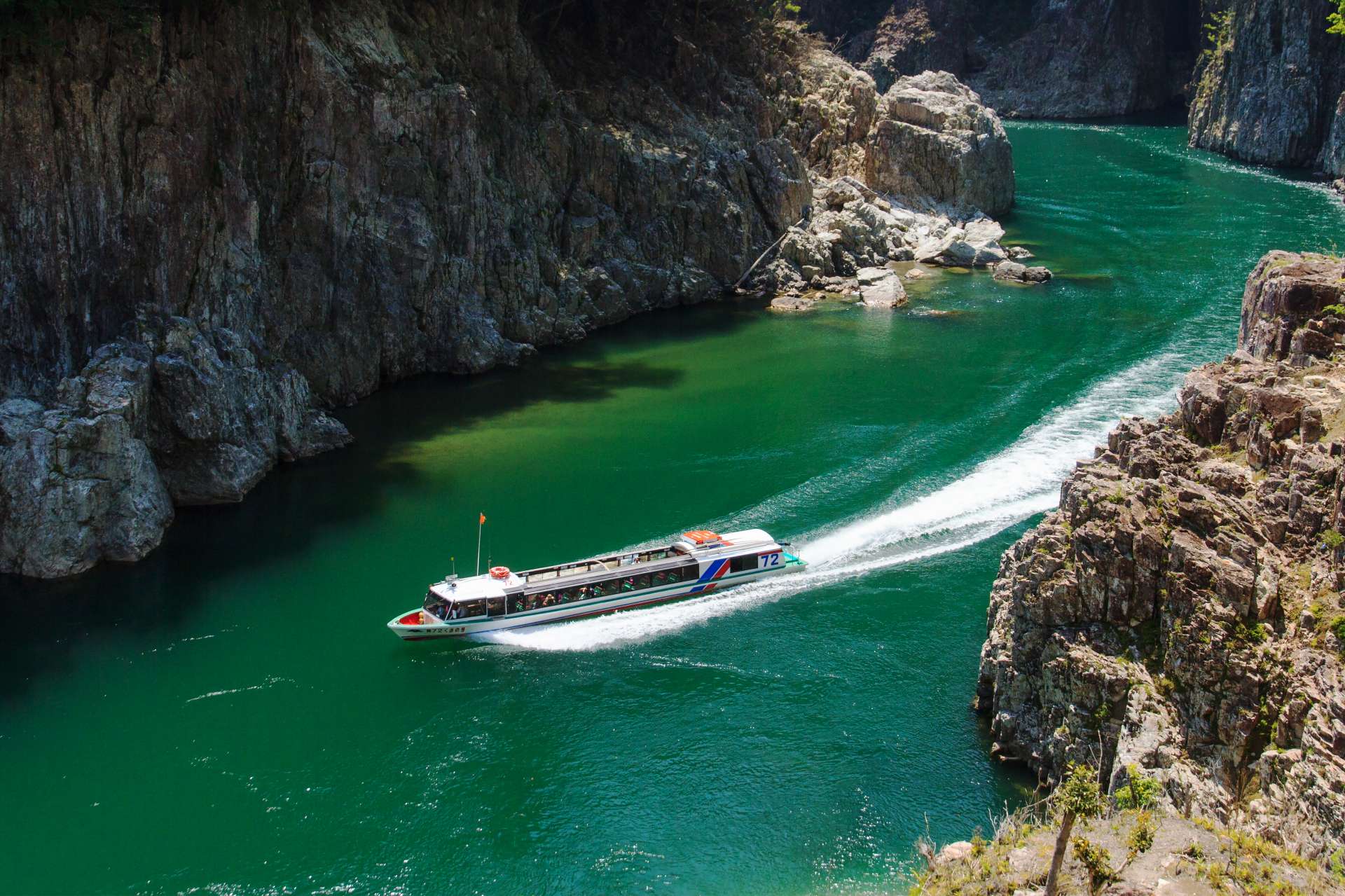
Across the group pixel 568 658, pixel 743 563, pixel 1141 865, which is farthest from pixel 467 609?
pixel 1141 865

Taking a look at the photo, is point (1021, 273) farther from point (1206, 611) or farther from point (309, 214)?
point (1206, 611)

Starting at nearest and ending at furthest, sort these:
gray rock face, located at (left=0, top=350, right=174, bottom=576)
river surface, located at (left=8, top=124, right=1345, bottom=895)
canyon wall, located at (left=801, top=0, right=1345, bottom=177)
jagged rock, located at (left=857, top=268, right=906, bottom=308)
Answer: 1. river surface, located at (left=8, top=124, right=1345, bottom=895)
2. gray rock face, located at (left=0, top=350, right=174, bottom=576)
3. jagged rock, located at (left=857, top=268, right=906, bottom=308)
4. canyon wall, located at (left=801, top=0, right=1345, bottom=177)

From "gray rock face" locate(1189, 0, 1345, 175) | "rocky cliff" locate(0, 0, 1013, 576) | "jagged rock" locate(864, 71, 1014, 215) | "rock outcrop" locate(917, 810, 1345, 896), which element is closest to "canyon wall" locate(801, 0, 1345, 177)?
"gray rock face" locate(1189, 0, 1345, 175)

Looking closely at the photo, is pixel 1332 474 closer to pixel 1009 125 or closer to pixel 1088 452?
pixel 1088 452

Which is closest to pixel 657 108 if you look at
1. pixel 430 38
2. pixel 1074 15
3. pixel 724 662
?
pixel 430 38

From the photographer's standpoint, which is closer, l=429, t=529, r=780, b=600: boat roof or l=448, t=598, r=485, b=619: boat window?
l=448, t=598, r=485, b=619: boat window

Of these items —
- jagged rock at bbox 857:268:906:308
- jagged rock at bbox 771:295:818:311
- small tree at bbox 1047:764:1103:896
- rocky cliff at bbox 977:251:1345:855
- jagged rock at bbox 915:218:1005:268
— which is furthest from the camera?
jagged rock at bbox 915:218:1005:268

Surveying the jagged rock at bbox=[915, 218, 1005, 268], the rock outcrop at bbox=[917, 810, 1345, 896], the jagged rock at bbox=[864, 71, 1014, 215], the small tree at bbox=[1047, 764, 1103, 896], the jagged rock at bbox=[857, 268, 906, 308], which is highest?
the jagged rock at bbox=[864, 71, 1014, 215]

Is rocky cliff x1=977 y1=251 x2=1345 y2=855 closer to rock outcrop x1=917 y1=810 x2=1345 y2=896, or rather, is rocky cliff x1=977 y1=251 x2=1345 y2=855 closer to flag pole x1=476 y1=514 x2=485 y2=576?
rock outcrop x1=917 y1=810 x2=1345 y2=896

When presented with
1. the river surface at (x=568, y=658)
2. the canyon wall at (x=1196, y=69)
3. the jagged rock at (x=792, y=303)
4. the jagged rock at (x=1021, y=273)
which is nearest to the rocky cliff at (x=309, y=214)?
the river surface at (x=568, y=658)

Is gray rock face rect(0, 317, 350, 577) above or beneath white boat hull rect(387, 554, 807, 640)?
above
